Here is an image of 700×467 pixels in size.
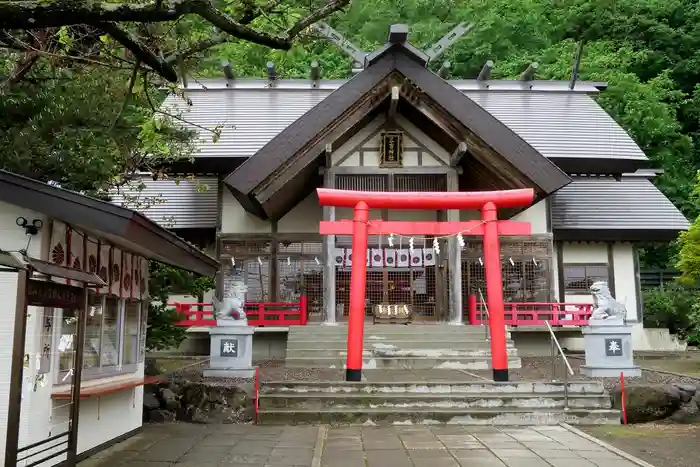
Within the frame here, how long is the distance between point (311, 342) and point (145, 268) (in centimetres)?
524

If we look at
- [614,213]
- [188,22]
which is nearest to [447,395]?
[188,22]

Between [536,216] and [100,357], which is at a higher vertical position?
[536,216]

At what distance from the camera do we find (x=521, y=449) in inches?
302

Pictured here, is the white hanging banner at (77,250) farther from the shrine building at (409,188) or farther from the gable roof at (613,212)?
the gable roof at (613,212)

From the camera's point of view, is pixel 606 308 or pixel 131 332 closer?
pixel 131 332

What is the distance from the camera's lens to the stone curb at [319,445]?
6861 mm

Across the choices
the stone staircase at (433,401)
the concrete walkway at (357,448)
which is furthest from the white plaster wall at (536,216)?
the concrete walkway at (357,448)

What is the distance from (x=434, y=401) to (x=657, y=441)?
10.9ft

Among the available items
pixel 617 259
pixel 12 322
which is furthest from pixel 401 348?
pixel 617 259

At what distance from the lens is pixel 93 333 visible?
737 centimetres

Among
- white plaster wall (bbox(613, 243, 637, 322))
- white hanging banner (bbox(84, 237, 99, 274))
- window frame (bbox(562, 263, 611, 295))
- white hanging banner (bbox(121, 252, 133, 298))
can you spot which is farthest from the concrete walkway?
white plaster wall (bbox(613, 243, 637, 322))

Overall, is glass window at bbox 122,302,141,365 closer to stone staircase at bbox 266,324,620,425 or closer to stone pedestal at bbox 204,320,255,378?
stone staircase at bbox 266,324,620,425

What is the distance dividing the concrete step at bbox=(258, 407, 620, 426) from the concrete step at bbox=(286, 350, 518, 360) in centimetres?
339

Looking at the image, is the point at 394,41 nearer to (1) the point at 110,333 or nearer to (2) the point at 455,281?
(2) the point at 455,281
